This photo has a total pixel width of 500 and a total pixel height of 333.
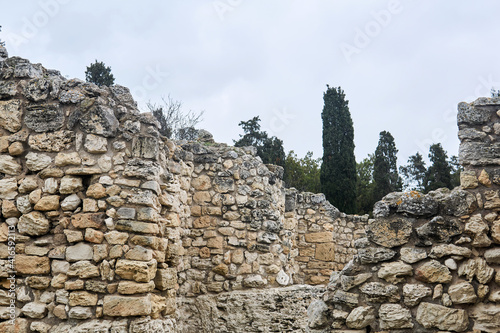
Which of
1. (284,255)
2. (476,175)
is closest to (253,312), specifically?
(284,255)

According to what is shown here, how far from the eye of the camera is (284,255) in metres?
7.23

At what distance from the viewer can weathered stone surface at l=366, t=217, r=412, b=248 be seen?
12.4ft

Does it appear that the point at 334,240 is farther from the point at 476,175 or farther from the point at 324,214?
the point at 476,175

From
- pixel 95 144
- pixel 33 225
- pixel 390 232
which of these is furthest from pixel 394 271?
pixel 33 225

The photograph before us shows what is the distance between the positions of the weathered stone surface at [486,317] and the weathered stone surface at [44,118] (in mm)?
4135

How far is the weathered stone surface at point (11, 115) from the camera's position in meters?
4.64

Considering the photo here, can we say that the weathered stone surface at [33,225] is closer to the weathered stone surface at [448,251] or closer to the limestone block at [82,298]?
the limestone block at [82,298]

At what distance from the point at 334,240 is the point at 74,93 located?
6.40 meters

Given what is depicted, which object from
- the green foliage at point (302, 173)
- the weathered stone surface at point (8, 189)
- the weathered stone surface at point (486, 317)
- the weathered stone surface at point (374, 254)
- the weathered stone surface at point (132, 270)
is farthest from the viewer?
the green foliage at point (302, 173)

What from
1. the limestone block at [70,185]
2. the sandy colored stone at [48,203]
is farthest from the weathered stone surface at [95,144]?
the sandy colored stone at [48,203]

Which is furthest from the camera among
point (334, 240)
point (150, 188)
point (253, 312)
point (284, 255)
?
point (334, 240)

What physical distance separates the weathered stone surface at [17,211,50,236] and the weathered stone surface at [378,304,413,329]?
317cm

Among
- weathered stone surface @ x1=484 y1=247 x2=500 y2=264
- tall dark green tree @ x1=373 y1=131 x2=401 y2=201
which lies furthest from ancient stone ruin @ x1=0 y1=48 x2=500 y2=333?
tall dark green tree @ x1=373 y1=131 x2=401 y2=201

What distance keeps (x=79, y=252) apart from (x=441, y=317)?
3.20m
